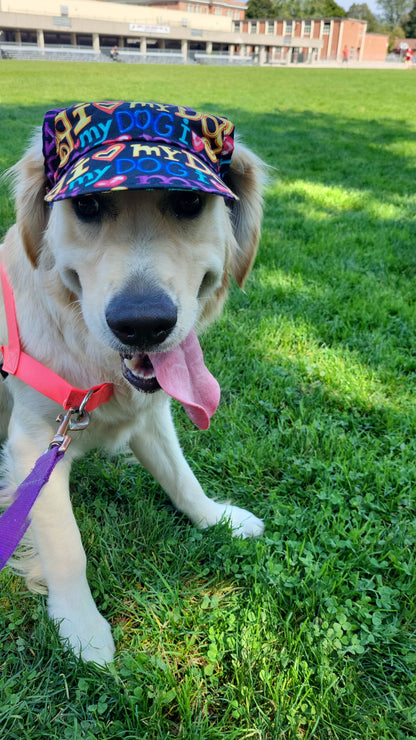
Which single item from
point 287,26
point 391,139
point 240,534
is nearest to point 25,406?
point 240,534

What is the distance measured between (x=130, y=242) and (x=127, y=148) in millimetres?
278

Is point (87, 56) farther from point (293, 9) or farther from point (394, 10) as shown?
point (394, 10)

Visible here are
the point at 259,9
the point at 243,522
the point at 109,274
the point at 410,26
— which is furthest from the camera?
the point at 410,26

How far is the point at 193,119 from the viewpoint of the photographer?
5.38 feet

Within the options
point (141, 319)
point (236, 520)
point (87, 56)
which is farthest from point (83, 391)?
point (87, 56)

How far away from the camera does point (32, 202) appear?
1812 mm

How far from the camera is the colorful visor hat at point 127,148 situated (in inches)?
56.5

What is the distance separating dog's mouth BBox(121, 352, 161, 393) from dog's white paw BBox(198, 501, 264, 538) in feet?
2.61

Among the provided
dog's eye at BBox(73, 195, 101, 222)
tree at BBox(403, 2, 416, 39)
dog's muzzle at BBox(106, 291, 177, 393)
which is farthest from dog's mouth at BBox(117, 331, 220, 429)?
tree at BBox(403, 2, 416, 39)

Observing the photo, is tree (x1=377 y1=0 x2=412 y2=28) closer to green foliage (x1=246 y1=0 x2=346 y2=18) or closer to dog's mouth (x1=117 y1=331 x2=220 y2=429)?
green foliage (x1=246 y1=0 x2=346 y2=18)

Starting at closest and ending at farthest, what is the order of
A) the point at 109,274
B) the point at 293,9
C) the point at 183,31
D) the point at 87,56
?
the point at 109,274 → the point at 87,56 → the point at 183,31 → the point at 293,9

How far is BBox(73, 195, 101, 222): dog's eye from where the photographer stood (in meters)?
1.65

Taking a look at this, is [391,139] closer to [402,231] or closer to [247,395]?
[402,231]

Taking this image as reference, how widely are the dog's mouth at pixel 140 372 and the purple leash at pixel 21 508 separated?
12.8 inches
